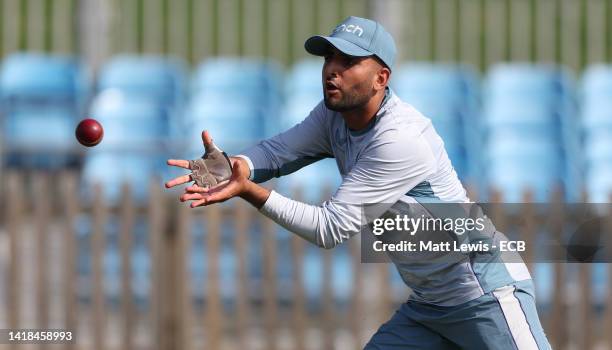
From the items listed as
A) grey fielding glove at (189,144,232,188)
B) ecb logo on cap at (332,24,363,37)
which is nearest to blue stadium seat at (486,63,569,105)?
ecb logo on cap at (332,24,363,37)

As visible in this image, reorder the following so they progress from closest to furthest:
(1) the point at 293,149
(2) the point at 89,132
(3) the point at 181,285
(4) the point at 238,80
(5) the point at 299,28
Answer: (2) the point at 89,132 < (1) the point at 293,149 < (3) the point at 181,285 < (4) the point at 238,80 < (5) the point at 299,28

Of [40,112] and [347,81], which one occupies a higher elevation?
[40,112]

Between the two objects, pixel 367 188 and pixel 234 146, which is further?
pixel 234 146

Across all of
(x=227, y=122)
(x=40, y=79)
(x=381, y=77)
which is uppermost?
(x=40, y=79)

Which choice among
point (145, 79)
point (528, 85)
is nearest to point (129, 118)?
point (145, 79)

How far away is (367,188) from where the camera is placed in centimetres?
451

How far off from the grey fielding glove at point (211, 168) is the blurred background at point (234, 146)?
3526 mm

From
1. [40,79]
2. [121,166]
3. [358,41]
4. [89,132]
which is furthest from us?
[40,79]

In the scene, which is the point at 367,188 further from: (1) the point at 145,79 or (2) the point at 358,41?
(1) the point at 145,79

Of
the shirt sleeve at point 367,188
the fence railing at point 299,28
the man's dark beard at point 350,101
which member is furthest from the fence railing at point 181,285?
the man's dark beard at point 350,101

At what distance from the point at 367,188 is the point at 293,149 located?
0.57 meters

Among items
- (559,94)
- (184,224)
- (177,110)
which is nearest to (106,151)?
(177,110)

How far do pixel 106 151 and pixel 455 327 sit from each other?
5.32 m

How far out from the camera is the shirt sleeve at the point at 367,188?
4402 mm
